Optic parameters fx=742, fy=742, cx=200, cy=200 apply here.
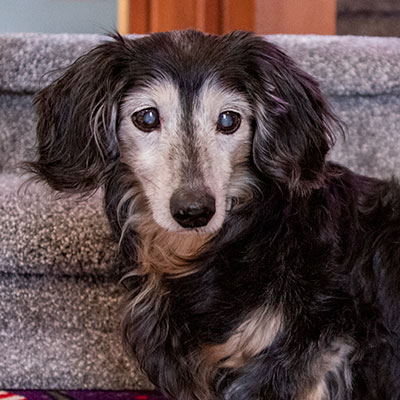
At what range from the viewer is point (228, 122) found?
1239 millimetres

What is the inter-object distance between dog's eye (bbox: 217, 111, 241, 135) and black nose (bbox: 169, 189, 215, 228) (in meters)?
0.14

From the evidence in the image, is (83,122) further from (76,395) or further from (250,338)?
(76,395)

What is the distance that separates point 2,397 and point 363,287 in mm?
843

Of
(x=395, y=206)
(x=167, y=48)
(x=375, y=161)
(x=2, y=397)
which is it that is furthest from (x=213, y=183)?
(x=375, y=161)

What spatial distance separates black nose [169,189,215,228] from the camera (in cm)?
114

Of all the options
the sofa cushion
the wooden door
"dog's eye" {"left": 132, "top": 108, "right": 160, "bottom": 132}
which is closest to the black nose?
"dog's eye" {"left": 132, "top": 108, "right": 160, "bottom": 132}

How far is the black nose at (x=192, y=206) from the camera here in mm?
1139

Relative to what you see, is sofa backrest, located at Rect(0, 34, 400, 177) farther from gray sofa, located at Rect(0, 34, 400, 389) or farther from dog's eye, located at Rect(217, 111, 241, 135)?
dog's eye, located at Rect(217, 111, 241, 135)

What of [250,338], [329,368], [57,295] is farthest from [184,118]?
[57,295]

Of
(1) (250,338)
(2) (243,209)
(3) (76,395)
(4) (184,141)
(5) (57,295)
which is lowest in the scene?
(3) (76,395)

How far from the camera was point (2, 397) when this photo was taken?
162cm

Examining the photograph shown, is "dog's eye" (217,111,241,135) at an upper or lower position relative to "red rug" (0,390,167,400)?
upper

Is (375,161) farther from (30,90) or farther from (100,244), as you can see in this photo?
(30,90)

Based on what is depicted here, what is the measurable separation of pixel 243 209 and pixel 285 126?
0.16m
